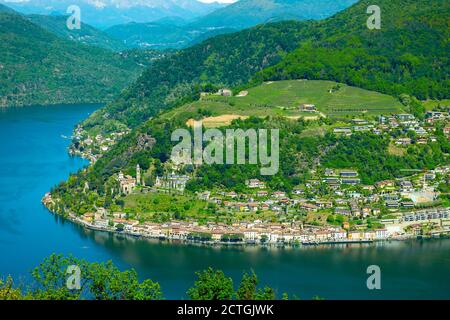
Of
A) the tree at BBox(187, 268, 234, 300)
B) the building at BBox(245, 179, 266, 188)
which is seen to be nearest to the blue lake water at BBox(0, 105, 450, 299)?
the tree at BBox(187, 268, 234, 300)

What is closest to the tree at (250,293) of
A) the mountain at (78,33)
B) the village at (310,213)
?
the village at (310,213)

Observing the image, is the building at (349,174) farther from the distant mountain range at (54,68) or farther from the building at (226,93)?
the distant mountain range at (54,68)

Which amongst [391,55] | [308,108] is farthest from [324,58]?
[308,108]

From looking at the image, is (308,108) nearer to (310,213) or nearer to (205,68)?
(310,213)

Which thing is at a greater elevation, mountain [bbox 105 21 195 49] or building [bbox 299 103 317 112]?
mountain [bbox 105 21 195 49]

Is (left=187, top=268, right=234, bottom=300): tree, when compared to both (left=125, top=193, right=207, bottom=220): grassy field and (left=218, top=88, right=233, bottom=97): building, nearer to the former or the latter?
(left=125, top=193, right=207, bottom=220): grassy field

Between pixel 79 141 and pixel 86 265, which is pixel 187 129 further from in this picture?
pixel 86 265
